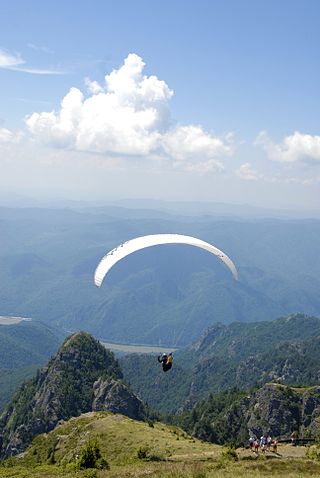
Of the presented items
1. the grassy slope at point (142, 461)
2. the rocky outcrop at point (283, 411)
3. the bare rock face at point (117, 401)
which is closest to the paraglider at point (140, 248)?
the grassy slope at point (142, 461)

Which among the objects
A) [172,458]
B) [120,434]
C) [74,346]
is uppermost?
[172,458]

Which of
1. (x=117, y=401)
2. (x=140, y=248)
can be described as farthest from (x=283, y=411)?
(x=140, y=248)

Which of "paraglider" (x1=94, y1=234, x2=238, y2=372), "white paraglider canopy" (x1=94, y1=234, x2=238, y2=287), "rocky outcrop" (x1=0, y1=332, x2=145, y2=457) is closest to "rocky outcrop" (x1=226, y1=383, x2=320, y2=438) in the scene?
"rocky outcrop" (x1=0, y1=332, x2=145, y2=457)

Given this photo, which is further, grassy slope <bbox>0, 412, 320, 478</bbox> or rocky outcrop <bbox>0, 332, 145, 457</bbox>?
rocky outcrop <bbox>0, 332, 145, 457</bbox>

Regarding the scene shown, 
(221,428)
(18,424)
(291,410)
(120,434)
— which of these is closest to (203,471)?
(120,434)

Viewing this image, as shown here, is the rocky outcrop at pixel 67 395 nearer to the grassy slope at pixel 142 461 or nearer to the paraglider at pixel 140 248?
the grassy slope at pixel 142 461

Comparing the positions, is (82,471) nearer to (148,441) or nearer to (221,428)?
(148,441)

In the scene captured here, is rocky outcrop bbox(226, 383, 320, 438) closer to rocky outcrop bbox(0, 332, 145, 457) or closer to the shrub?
rocky outcrop bbox(0, 332, 145, 457)
